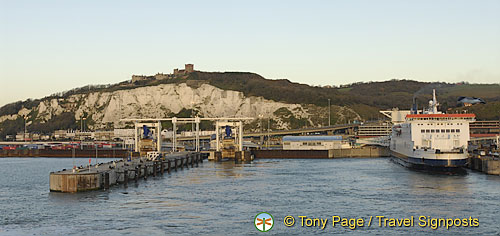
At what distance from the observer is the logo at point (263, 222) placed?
1460 inches

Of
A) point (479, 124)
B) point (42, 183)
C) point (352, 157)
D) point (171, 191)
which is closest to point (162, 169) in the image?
point (42, 183)

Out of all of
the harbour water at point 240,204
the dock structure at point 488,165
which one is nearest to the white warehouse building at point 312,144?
the dock structure at point 488,165

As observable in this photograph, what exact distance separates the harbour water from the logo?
39 cm

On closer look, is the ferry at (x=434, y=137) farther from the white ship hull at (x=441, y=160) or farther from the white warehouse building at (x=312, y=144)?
the white warehouse building at (x=312, y=144)

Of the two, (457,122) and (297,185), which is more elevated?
(457,122)

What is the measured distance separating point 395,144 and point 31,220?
237 feet

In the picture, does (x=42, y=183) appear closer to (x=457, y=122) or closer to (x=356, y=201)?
(x=356, y=201)

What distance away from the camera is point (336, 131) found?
19712 cm

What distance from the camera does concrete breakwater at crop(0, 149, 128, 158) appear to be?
5157 inches

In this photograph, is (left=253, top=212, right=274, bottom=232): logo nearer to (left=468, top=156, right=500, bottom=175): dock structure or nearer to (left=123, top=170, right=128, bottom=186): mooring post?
(left=123, top=170, right=128, bottom=186): mooring post

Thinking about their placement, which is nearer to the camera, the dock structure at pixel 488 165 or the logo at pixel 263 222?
the logo at pixel 263 222

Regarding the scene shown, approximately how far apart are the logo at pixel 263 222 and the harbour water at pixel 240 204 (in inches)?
15.5

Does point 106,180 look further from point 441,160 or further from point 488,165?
point 488,165

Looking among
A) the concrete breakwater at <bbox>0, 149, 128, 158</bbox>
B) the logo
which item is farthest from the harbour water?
the concrete breakwater at <bbox>0, 149, 128, 158</bbox>
